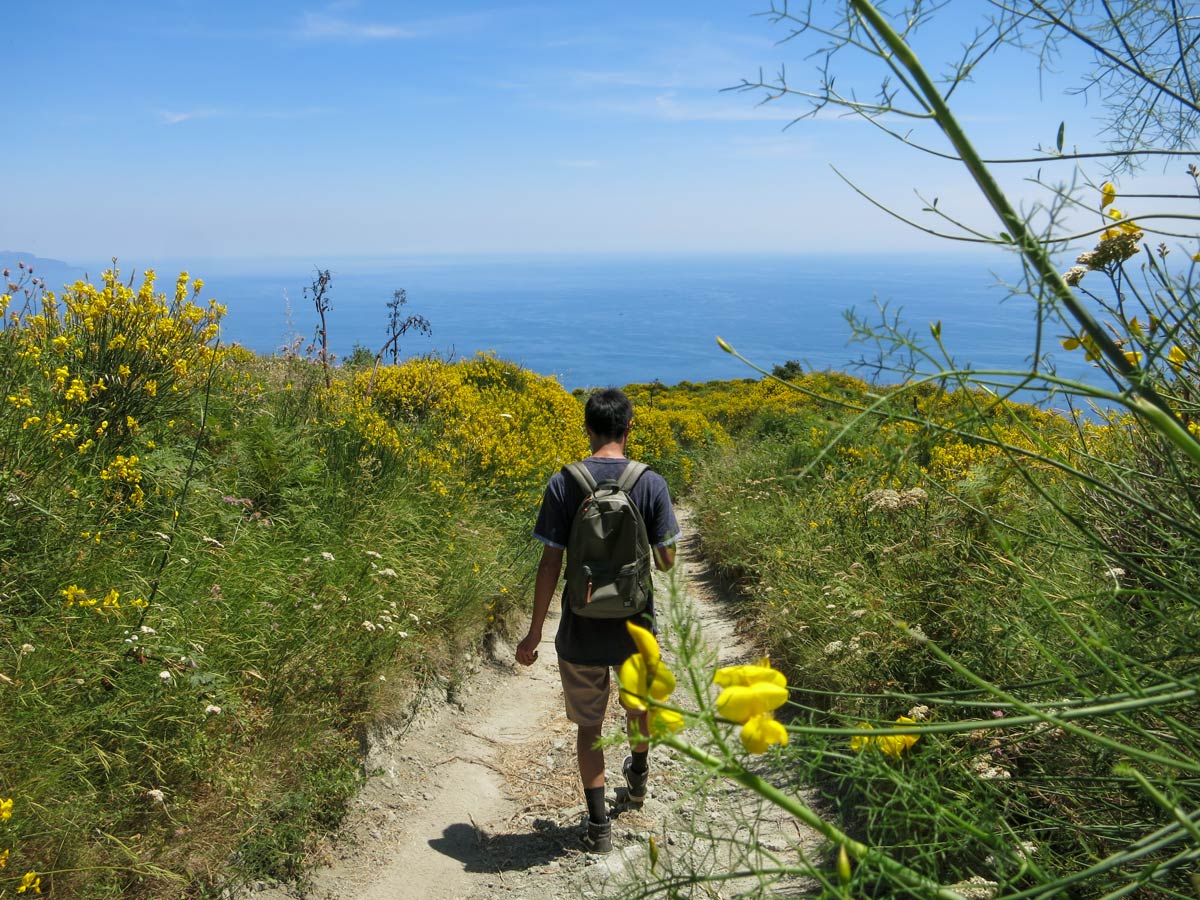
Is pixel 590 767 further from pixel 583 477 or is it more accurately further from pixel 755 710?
pixel 755 710

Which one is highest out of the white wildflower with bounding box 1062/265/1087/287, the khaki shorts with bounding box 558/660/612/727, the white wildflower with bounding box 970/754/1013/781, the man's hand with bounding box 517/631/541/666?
the white wildflower with bounding box 1062/265/1087/287

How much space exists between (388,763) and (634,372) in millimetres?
116479

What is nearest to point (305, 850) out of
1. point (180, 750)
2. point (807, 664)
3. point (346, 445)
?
point (180, 750)

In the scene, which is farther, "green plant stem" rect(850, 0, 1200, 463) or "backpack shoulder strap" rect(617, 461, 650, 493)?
"backpack shoulder strap" rect(617, 461, 650, 493)

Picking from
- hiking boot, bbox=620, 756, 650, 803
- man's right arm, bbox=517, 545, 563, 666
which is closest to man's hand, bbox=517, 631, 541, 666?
man's right arm, bbox=517, 545, 563, 666

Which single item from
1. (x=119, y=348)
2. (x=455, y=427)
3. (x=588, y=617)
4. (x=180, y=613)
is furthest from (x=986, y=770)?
(x=455, y=427)

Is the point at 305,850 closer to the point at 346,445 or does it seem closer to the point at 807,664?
the point at 807,664

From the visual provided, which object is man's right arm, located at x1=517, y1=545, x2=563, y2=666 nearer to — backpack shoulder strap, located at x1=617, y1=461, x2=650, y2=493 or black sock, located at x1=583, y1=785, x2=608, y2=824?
backpack shoulder strap, located at x1=617, y1=461, x2=650, y2=493

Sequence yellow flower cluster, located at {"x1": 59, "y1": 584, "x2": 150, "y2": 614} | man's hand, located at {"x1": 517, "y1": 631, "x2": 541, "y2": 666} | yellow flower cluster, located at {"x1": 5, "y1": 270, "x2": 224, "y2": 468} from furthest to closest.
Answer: yellow flower cluster, located at {"x1": 5, "y1": 270, "x2": 224, "y2": 468}, man's hand, located at {"x1": 517, "y1": 631, "x2": 541, "y2": 666}, yellow flower cluster, located at {"x1": 59, "y1": 584, "x2": 150, "y2": 614}

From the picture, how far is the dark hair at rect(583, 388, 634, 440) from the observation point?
3.84m

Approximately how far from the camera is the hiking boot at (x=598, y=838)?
3.73 m

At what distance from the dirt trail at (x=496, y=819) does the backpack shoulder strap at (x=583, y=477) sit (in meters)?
0.99

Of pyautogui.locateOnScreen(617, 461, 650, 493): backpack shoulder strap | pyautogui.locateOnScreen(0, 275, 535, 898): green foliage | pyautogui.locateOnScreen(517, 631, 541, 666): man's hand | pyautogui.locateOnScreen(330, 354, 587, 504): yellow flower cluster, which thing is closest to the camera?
pyautogui.locateOnScreen(0, 275, 535, 898): green foliage

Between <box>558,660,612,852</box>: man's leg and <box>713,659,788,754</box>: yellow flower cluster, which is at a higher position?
<box>713,659,788,754</box>: yellow flower cluster
